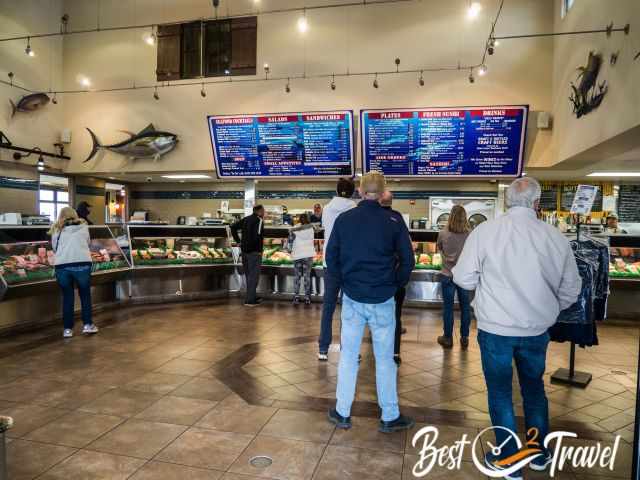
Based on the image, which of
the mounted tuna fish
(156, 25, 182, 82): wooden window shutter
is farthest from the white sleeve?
(156, 25, 182, 82): wooden window shutter

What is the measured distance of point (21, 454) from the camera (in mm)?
2797

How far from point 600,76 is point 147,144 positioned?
26.2 ft

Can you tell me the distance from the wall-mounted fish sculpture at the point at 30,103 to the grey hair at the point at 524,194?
10439 mm

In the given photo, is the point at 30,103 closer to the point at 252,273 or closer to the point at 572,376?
the point at 252,273

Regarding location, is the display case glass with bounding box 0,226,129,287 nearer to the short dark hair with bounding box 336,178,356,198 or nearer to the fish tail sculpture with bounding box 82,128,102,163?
the short dark hair with bounding box 336,178,356,198

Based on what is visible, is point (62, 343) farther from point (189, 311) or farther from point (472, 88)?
point (472, 88)

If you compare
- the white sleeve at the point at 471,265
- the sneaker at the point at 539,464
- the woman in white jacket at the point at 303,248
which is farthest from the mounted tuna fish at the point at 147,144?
the sneaker at the point at 539,464

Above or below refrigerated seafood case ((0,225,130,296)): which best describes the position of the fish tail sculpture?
above

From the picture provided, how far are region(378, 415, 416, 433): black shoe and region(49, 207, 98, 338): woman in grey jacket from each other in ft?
13.1

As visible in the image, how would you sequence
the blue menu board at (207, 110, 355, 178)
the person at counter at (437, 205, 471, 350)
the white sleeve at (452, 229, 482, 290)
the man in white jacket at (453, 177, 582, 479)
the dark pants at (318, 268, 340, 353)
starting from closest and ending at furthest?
the man in white jacket at (453, 177, 582, 479), the white sleeve at (452, 229, 482, 290), the dark pants at (318, 268, 340, 353), the person at counter at (437, 205, 471, 350), the blue menu board at (207, 110, 355, 178)

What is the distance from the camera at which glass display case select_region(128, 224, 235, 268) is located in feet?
25.8

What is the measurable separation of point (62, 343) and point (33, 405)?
1.89 metres

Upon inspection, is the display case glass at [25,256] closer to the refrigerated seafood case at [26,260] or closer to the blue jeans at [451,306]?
the refrigerated seafood case at [26,260]
